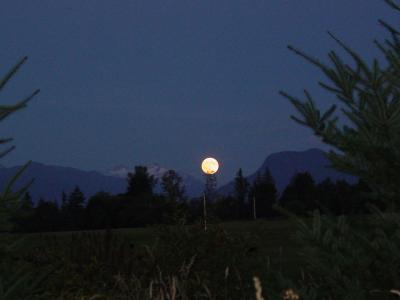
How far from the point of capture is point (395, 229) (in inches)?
166

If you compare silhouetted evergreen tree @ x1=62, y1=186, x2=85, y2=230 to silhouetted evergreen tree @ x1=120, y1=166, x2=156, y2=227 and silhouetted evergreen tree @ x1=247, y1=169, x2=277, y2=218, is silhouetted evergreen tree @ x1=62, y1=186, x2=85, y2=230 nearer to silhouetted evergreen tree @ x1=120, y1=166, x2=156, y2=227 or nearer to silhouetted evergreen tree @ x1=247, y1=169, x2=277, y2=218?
silhouetted evergreen tree @ x1=120, y1=166, x2=156, y2=227

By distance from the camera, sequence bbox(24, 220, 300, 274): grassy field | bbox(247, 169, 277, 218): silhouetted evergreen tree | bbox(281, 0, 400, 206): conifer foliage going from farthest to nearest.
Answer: bbox(247, 169, 277, 218): silhouetted evergreen tree → bbox(24, 220, 300, 274): grassy field → bbox(281, 0, 400, 206): conifer foliage

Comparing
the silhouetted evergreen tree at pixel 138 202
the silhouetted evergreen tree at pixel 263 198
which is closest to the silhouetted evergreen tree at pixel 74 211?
the silhouetted evergreen tree at pixel 138 202

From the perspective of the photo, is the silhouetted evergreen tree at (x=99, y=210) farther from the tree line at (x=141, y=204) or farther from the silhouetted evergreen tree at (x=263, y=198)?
the silhouetted evergreen tree at (x=263, y=198)

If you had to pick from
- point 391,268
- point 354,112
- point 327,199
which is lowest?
point 391,268

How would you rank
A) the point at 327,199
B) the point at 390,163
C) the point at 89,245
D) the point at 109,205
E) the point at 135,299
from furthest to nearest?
the point at 109,205
the point at 327,199
the point at 89,245
the point at 135,299
the point at 390,163

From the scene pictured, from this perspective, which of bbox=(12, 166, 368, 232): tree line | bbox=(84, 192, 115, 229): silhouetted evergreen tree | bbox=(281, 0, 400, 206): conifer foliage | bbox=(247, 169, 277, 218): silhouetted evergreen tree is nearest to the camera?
bbox=(281, 0, 400, 206): conifer foliage

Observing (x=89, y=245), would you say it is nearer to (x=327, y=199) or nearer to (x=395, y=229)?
(x=395, y=229)

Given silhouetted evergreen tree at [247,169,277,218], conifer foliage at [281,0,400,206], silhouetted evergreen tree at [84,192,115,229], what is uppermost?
silhouetted evergreen tree at [247,169,277,218]

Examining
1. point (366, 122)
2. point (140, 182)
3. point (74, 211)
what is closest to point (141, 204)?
point (74, 211)

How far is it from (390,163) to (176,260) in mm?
6956

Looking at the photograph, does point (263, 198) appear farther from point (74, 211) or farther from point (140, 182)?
point (74, 211)

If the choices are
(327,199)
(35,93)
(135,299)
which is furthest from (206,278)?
(327,199)

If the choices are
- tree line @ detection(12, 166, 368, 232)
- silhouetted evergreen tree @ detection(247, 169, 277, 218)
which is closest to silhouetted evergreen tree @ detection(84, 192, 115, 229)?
tree line @ detection(12, 166, 368, 232)
